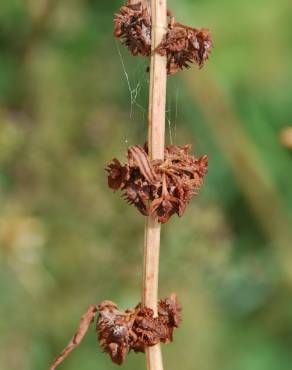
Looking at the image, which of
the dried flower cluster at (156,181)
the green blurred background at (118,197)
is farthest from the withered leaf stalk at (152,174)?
the green blurred background at (118,197)

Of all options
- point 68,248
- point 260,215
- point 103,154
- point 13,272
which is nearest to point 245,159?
point 260,215

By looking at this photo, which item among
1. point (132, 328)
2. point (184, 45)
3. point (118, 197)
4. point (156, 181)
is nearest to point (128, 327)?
point (132, 328)

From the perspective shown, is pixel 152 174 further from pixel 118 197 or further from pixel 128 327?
pixel 118 197

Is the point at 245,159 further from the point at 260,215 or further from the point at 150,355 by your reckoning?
the point at 150,355

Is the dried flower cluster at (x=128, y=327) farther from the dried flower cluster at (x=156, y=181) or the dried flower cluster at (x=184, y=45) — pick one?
the dried flower cluster at (x=184, y=45)

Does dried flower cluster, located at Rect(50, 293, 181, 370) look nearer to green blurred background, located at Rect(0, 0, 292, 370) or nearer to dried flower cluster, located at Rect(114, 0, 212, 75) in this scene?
dried flower cluster, located at Rect(114, 0, 212, 75)

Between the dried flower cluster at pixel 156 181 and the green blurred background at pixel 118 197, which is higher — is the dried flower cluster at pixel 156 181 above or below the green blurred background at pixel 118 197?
below

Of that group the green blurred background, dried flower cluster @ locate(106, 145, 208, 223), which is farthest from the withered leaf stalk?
the green blurred background

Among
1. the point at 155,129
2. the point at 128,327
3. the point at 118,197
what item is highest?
the point at 118,197
